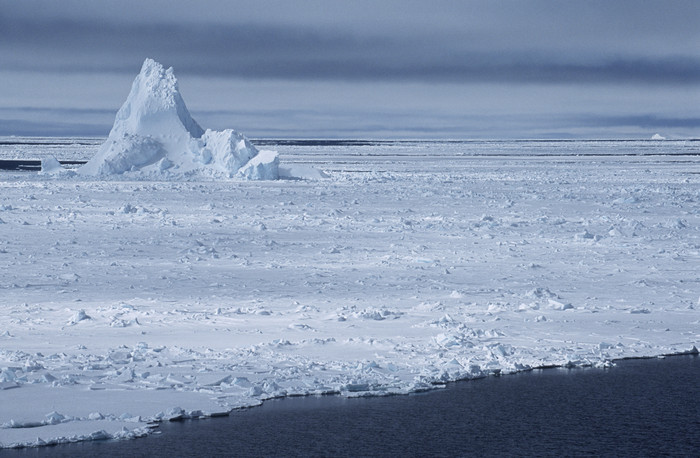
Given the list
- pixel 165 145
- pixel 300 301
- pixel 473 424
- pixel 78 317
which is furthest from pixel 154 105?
pixel 473 424

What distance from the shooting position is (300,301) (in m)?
11.0

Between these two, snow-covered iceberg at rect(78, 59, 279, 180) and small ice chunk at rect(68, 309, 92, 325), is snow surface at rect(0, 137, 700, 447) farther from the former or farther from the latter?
snow-covered iceberg at rect(78, 59, 279, 180)

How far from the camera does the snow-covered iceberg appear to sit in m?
30.4

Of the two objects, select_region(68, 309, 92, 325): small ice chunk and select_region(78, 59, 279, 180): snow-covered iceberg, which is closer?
select_region(68, 309, 92, 325): small ice chunk

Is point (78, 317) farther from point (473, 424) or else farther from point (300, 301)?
point (473, 424)

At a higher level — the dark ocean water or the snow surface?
the snow surface

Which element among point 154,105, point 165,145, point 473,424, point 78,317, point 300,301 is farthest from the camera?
point 165,145

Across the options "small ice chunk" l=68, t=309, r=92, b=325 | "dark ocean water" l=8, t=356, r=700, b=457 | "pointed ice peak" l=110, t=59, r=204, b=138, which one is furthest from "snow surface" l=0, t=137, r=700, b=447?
"pointed ice peak" l=110, t=59, r=204, b=138

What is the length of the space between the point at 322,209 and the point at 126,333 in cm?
1207

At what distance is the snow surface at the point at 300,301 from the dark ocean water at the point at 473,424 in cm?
28

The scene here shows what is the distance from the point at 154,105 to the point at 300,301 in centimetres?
2114

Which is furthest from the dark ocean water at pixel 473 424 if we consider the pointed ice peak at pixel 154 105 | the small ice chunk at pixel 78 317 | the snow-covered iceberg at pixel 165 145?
the pointed ice peak at pixel 154 105

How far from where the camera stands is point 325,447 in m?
6.45

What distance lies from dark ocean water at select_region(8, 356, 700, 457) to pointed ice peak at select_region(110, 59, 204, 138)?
79.7ft
